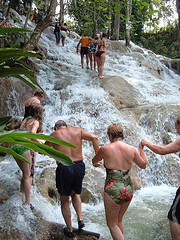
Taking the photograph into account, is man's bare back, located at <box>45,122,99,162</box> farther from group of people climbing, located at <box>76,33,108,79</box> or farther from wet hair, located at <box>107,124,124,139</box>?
group of people climbing, located at <box>76,33,108,79</box>

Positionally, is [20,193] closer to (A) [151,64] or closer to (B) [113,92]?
(B) [113,92]

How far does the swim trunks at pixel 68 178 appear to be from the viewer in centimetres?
320

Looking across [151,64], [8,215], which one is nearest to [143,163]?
[8,215]

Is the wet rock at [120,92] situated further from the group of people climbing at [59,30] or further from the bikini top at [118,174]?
the group of people climbing at [59,30]

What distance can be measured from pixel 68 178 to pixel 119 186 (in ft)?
2.29

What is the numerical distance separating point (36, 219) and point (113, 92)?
6.28 meters

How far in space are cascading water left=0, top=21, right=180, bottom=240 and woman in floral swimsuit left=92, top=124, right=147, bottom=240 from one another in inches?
37.7

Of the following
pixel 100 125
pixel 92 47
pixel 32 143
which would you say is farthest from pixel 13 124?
pixel 32 143

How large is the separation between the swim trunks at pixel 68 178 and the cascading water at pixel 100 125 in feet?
2.17

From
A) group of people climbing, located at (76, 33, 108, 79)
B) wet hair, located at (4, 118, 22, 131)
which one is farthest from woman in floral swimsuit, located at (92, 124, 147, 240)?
group of people climbing, located at (76, 33, 108, 79)

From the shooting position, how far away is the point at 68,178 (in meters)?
3.21

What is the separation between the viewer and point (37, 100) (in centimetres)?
432

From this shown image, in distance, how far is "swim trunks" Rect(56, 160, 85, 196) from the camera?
320 centimetres

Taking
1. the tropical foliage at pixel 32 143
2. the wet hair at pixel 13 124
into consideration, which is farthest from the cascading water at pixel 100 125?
the tropical foliage at pixel 32 143
